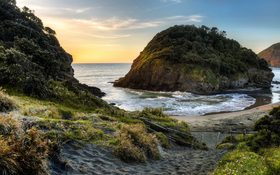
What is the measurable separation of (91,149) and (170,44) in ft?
351

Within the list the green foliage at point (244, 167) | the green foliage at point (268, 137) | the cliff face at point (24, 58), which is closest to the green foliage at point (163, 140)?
the green foliage at point (268, 137)

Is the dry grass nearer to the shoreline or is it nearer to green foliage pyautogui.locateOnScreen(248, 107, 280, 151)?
green foliage pyautogui.locateOnScreen(248, 107, 280, 151)

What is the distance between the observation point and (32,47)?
3500 centimetres

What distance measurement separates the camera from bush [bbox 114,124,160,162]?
15911 mm

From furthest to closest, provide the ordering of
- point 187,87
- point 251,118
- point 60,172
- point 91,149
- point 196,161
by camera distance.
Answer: point 187,87, point 251,118, point 196,161, point 91,149, point 60,172

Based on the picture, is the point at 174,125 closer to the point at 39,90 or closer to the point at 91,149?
the point at 39,90

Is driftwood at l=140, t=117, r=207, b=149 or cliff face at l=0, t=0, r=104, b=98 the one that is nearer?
cliff face at l=0, t=0, r=104, b=98

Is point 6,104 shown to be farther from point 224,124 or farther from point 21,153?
point 224,124

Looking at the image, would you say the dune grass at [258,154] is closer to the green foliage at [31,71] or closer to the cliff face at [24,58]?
the green foliage at [31,71]

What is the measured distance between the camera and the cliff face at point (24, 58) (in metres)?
26.5

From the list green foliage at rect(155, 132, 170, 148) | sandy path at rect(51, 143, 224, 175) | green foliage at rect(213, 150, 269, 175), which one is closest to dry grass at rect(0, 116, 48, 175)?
sandy path at rect(51, 143, 224, 175)

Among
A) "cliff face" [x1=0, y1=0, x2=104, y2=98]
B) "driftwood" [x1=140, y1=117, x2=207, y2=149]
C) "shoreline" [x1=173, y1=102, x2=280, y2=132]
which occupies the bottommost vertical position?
"shoreline" [x1=173, y1=102, x2=280, y2=132]

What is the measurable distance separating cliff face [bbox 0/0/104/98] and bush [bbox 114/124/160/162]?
10804mm

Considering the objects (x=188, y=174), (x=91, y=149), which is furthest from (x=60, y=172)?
(x=188, y=174)
